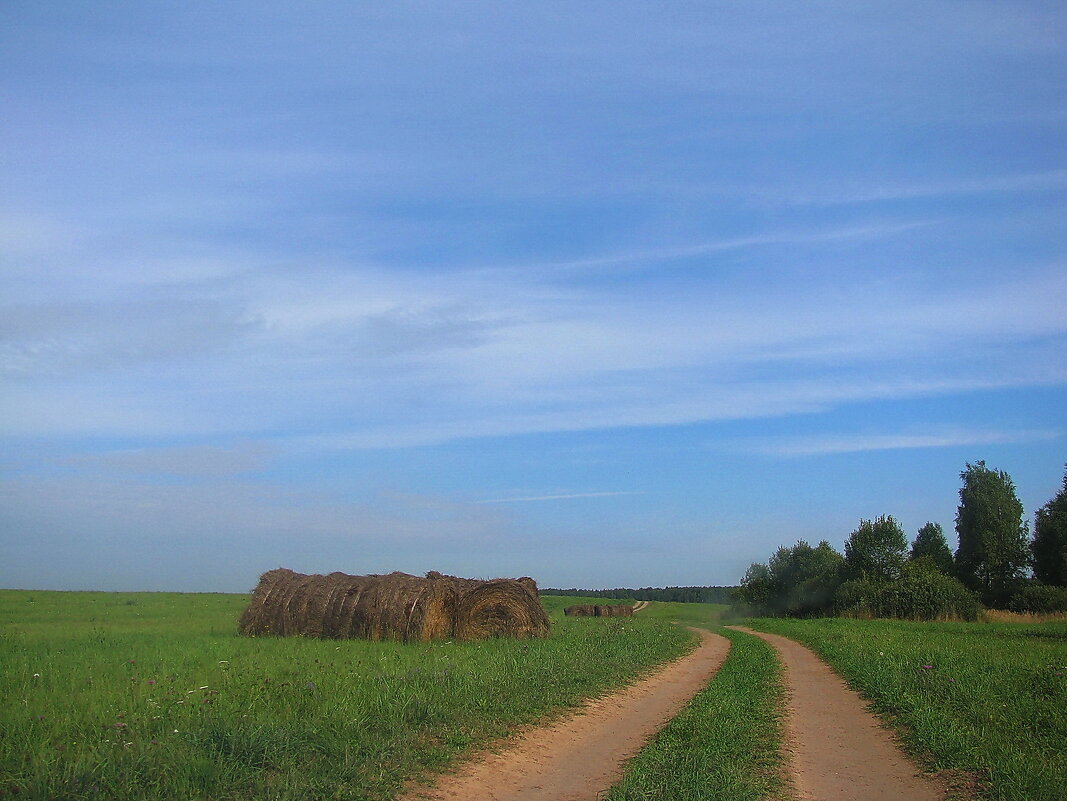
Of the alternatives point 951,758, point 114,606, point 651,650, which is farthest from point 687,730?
point 114,606

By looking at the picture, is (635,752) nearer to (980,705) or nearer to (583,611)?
(980,705)

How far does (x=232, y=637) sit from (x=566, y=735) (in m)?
12.4

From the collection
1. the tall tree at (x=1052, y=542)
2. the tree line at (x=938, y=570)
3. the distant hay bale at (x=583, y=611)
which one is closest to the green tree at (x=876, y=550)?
the tree line at (x=938, y=570)

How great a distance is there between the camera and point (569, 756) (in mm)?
Answer: 8672

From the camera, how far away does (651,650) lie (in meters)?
19.8

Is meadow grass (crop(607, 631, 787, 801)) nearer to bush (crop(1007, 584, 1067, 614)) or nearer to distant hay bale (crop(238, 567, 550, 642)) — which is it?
distant hay bale (crop(238, 567, 550, 642))

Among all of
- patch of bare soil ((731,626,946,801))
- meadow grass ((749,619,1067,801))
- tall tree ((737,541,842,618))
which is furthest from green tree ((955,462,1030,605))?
patch of bare soil ((731,626,946,801))

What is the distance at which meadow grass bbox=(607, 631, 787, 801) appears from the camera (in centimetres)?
712

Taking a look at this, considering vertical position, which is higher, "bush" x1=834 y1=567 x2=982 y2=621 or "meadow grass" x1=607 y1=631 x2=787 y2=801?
"meadow grass" x1=607 y1=631 x2=787 y2=801

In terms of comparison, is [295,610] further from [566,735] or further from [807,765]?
[807,765]

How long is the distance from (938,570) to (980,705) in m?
44.8

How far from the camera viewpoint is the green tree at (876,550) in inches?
2147

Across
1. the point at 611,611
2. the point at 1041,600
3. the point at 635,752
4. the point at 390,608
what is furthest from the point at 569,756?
the point at 1041,600

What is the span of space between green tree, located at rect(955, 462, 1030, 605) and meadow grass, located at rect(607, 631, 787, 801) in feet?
194
